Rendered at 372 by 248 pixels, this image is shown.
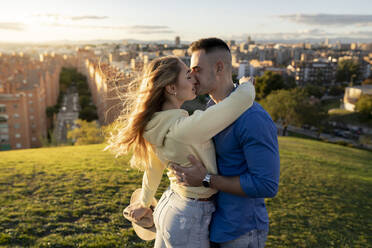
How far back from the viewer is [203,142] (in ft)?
6.59

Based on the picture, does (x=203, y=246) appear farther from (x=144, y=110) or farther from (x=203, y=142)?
(x=144, y=110)

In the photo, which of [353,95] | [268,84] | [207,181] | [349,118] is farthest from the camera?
[268,84]

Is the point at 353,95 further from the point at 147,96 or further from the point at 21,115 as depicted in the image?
the point at 147,96

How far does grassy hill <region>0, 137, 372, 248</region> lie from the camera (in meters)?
4.84

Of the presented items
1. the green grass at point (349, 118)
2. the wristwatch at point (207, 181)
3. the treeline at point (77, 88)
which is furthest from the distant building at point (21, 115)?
the green grass at point (349, 118)

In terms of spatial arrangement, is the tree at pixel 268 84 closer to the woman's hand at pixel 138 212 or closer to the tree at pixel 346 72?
the tree at pixel 346 72

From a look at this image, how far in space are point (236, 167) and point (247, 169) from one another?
7cm

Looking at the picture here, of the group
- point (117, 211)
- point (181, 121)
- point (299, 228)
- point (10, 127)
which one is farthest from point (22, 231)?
point (10, 127)

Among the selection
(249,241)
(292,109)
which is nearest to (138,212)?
(249,241)

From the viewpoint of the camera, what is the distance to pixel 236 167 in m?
2.07

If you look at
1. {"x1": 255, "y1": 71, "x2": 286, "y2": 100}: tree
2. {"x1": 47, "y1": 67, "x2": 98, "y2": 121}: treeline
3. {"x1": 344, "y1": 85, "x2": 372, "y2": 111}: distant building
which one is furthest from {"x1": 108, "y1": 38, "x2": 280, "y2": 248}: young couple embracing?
{"x1": 344, "y1": 85, "x2": 372, "y2": 111}: distant building

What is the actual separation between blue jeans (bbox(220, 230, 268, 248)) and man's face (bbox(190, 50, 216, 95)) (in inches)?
40.0

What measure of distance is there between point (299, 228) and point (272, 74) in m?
41.8

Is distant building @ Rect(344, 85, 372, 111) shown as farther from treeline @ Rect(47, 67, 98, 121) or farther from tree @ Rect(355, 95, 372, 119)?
treeline @ Rect(47, 67, 98, 121)
